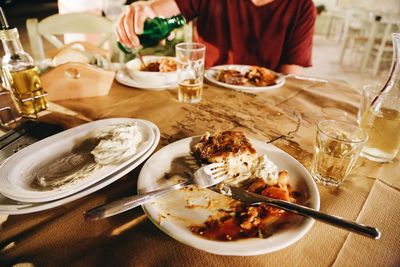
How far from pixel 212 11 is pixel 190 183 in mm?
1789

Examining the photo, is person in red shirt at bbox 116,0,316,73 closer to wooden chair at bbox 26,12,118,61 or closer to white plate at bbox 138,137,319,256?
wooden chair at bbox 26,12,118,61

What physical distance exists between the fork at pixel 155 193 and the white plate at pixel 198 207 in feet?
0.07

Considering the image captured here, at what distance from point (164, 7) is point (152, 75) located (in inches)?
38.5

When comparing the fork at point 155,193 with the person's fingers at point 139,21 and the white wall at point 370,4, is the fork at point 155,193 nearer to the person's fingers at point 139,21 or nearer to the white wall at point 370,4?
the person's fingers at point 139,21

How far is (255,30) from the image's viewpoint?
2.03 metres

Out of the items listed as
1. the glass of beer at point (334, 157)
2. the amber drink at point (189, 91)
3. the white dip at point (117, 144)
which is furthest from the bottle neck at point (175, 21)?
the glass of beer at point (334, 157)

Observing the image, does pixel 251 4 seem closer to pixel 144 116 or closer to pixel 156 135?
pixel 144 116

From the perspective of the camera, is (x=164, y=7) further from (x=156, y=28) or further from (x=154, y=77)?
(x=154, y=77)

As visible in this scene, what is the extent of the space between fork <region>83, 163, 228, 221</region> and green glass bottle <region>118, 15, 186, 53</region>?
0.93 m

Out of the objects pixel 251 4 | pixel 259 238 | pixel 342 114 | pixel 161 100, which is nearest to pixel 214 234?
pixel 259 238

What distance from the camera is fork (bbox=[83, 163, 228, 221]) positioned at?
0.52 meters

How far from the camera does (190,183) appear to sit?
0.65 m

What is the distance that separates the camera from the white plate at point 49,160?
21.7 inches

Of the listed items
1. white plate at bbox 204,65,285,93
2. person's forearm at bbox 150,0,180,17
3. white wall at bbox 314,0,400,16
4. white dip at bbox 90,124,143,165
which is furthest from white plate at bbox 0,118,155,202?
white wall at bbox 314,0,400,16
